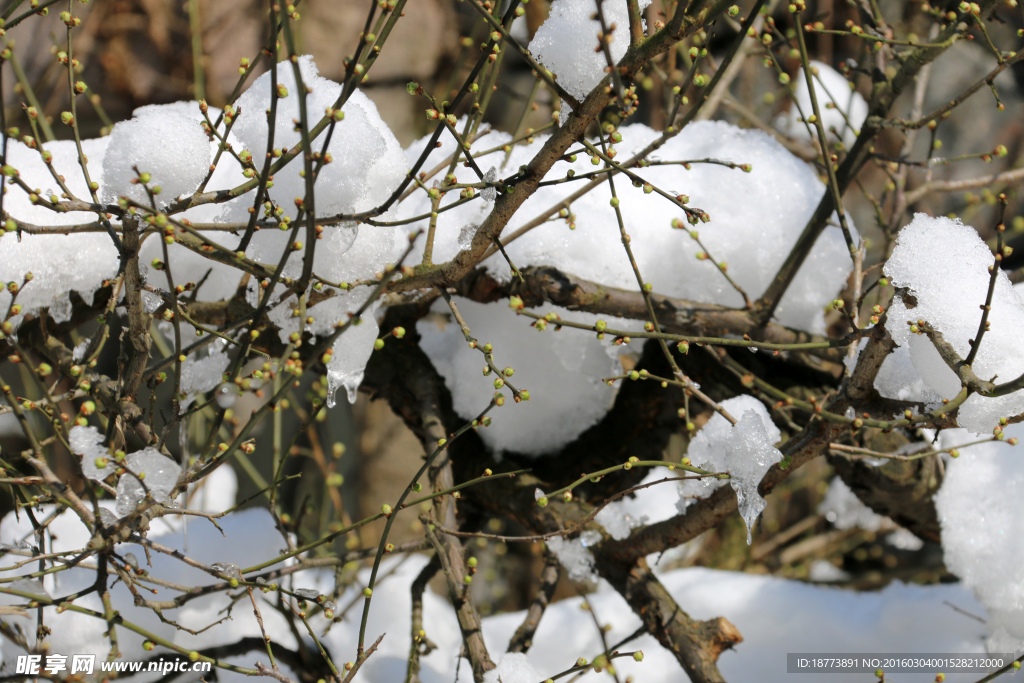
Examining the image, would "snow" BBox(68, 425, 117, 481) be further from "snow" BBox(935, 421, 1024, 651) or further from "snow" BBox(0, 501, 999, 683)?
"snow" BBox(935, 421, 1024, 651)

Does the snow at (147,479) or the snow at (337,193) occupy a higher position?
the snow at (337,193)

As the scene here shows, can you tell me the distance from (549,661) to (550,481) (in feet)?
1.53

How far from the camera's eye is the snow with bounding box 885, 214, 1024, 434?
2.93 feet

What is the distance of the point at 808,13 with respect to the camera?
3.24m

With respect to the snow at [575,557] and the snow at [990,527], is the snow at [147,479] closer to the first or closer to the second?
the snow at [575,557]

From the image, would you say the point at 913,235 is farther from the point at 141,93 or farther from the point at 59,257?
the point at 141,93

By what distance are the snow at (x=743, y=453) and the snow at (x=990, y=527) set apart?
0.52m

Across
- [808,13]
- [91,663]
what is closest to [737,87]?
[808,13]

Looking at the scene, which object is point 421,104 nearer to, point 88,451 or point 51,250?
point 51,250

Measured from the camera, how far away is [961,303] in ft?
3.02

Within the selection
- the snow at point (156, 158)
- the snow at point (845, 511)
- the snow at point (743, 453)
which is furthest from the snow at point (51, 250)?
the snow at point (845, 511)

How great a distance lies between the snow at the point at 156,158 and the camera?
0.87m

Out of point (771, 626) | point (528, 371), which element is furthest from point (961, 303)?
point (771, 626)

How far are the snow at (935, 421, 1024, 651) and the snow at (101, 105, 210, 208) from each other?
137 cm
